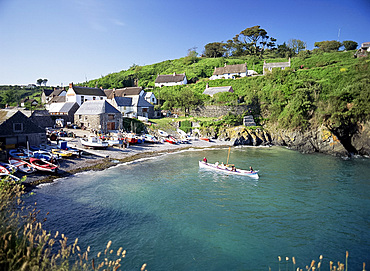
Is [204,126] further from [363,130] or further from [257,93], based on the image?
[363,130]

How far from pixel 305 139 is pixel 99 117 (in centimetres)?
4335

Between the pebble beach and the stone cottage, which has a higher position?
the stone cottage

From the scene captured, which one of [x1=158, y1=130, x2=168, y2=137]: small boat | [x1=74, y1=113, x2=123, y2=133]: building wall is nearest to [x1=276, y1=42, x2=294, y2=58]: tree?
[x1=158, y1=130, x2=168, y2=137]: small boat

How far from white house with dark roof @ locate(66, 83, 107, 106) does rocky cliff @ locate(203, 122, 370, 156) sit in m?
39.1

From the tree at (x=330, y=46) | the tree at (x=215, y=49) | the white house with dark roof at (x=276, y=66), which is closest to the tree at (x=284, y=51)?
the tree at (x=330, y=46)

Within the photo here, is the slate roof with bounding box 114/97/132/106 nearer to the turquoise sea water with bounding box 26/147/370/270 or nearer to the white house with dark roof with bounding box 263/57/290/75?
the turquoise sea water with bounding box 26/147/370/270

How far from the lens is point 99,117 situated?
45875 millimetres

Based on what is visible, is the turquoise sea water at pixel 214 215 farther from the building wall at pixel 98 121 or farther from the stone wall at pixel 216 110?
the stone wall at pixel 216 110

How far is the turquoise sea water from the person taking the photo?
12.5 meters

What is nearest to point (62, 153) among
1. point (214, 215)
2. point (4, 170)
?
point (4, 170)

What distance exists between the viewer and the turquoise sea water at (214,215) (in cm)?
1248

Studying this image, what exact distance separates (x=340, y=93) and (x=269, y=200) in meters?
33.8

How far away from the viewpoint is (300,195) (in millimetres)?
20594

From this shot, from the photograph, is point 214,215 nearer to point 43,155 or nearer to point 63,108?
point 43,155
